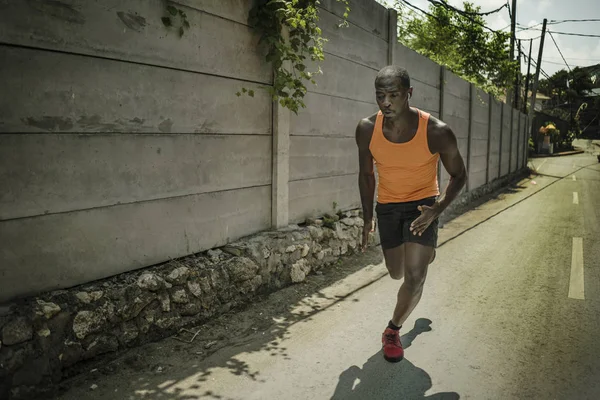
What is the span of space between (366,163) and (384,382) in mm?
1517

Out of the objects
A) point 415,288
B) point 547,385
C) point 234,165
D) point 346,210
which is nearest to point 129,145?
point 234,165

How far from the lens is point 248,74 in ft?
13.7

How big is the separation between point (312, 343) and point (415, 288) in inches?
33.7

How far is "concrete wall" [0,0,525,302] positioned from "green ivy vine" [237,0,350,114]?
0.41 ft

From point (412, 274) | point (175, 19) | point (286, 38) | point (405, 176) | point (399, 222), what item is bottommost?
point (412, 274)

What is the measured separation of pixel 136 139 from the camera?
321cm

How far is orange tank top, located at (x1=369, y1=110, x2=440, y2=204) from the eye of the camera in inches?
123

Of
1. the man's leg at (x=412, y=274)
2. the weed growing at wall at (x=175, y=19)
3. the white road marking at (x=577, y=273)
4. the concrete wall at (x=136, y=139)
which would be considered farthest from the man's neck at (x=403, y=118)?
the white road marking at (x=577, y=273)

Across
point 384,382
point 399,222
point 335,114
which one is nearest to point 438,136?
point 399,222

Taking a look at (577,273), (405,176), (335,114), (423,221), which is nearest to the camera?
(423,221)

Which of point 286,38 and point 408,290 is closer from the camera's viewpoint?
point 408,290

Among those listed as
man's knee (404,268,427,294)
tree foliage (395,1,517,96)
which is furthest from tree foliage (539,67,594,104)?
man's knee (404,268,427,294)

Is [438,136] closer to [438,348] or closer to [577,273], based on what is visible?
[438,348]

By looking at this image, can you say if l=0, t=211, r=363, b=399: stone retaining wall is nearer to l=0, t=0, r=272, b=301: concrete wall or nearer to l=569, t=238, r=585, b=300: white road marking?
l=0, t=0, r=272, b=301: concrete wall
